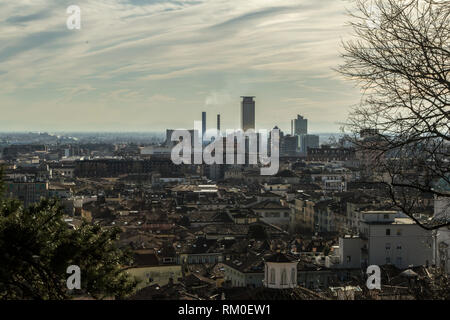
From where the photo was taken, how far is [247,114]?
167125mm

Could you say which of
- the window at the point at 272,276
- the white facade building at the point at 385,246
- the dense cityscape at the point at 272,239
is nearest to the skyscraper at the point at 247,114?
the dense cityscape at the point at 272,239

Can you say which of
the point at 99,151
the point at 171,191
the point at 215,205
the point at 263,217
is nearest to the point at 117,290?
the point at 263,217

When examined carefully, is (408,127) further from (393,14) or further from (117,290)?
(117,290)

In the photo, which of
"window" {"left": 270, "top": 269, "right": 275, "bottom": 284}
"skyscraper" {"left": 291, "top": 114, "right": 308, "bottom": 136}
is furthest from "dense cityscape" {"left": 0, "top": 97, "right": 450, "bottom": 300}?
"skyscraper" {"left": 291, "top": 114, "right": 308, "bottom": 136}

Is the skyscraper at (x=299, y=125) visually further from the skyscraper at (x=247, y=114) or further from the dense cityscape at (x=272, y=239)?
the dense cityscape at (x=272, y=239)

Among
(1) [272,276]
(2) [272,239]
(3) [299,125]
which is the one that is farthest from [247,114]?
(1) [272,276]

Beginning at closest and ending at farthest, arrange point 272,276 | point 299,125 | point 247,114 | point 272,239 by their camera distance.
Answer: point 272,276, point 272,239, point 247,114, point 299,125

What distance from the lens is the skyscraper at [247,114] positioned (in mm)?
166125

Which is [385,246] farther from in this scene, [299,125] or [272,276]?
[299,125]

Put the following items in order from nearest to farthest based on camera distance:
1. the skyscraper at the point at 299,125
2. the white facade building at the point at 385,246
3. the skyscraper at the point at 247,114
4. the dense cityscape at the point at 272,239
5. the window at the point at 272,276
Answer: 1. the dense cityscape at the point at 272,239
2. the window at the point at 272,276
3. the white facade building at the point at 385,246
4. the skyscraper at the point at 247,114
5. the skyscraper at the point at 299,125

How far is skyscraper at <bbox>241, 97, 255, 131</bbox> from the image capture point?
166 meters

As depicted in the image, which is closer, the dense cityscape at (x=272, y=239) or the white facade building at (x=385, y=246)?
the dense cityscape at (x=272, y=239)

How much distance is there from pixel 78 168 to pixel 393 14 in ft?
319

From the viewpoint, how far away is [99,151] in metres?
173
